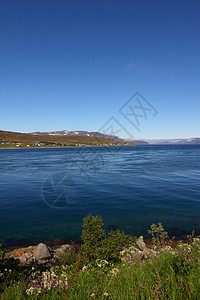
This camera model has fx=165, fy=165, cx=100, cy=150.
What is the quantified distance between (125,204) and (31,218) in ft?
28.2

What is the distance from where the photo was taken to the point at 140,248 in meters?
8.66

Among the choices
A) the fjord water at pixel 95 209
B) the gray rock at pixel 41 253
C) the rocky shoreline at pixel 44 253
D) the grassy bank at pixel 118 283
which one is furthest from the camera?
the fjord water at pixel 95 209

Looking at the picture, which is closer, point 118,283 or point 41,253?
point 118,283

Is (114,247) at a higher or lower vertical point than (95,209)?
higher

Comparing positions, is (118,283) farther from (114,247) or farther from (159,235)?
(159,235)

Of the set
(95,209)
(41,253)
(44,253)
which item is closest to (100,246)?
(44,253)

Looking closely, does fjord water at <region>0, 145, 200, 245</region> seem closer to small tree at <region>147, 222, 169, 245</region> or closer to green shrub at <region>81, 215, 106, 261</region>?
small tree at <region>147, 222, 169, 245</region>


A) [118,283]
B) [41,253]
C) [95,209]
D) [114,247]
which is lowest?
[95,209]

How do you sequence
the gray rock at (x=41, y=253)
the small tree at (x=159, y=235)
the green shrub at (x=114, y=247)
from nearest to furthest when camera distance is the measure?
the green shrub at (x=114, y=247)
the gray rock at (x=41, y=253)
the small tree at (x=159, y=235)

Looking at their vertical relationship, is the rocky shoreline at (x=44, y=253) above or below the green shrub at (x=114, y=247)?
below

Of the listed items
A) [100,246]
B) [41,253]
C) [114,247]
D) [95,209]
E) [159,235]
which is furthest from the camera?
[95,209]

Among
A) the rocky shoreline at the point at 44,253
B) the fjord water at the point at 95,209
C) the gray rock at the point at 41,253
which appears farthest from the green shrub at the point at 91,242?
the fjord water at the point at 95,209

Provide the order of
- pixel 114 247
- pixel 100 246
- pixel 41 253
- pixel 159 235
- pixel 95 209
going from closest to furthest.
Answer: pixel 114 247 → pixel 100 246 → pixel 41 253 → pixel 159 235 → pixel 95 209

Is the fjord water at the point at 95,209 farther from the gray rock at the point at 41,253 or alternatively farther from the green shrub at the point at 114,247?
the green shrub at the point at 114,247
